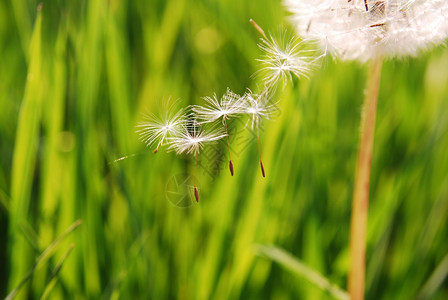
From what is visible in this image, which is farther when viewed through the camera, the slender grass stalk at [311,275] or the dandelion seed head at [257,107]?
the slender grass stalk at [311,275]

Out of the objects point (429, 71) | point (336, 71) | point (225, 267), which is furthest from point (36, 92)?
point (429, 71)

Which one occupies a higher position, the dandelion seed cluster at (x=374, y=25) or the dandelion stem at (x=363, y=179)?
the dandelion seed cluster at (x=374, y=25)

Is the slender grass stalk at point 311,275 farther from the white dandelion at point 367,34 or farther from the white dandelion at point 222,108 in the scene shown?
the white dandelion at point 222,108

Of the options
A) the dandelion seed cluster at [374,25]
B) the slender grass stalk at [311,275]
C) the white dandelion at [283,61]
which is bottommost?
the slender grass stalk at [311,275]

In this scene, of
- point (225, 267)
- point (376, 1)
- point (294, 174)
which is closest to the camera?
point (376, 1)

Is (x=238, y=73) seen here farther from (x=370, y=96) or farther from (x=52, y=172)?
(x=370, y=96)

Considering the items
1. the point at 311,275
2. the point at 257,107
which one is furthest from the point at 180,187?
the point at 257,107

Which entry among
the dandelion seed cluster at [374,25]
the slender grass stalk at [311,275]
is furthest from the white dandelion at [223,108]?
the slender grass stalk at [311,275]
